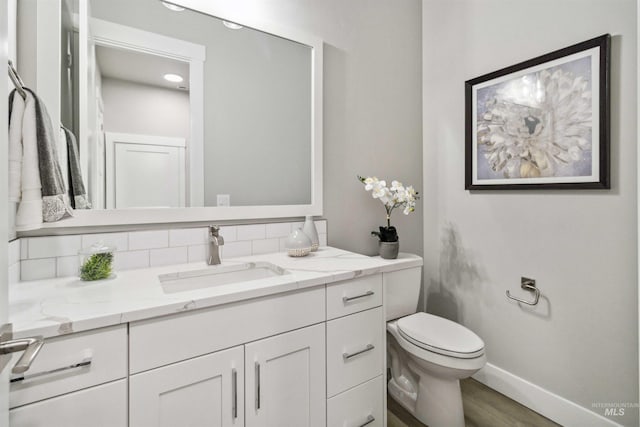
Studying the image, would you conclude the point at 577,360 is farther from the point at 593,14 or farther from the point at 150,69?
the point at 150,69

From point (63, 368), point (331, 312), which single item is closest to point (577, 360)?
point (331, 312)

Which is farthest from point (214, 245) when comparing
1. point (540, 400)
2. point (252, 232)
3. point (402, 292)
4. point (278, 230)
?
point (540, 400)

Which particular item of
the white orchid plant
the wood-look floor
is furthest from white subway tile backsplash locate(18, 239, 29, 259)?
the wood-look floor

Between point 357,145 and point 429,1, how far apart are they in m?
1.23

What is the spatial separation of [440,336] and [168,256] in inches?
53.1

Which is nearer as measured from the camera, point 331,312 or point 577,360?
point 331,312

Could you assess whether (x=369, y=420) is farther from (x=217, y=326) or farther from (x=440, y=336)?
(x=217, y=326)

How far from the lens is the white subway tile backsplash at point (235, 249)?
155cm

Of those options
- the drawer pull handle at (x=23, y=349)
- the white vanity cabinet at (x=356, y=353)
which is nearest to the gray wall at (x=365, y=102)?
the white vanity cabinet at (x=356, y=353)

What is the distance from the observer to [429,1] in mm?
2250

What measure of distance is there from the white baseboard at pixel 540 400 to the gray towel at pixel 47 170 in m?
2.28

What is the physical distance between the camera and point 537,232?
170 centimetres

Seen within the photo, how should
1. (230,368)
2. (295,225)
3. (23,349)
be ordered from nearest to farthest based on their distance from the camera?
(23,349) < (230,368) < (295,225)

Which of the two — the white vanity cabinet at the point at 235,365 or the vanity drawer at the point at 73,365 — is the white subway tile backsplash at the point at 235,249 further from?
the vanity drawer at the point at 73,365
